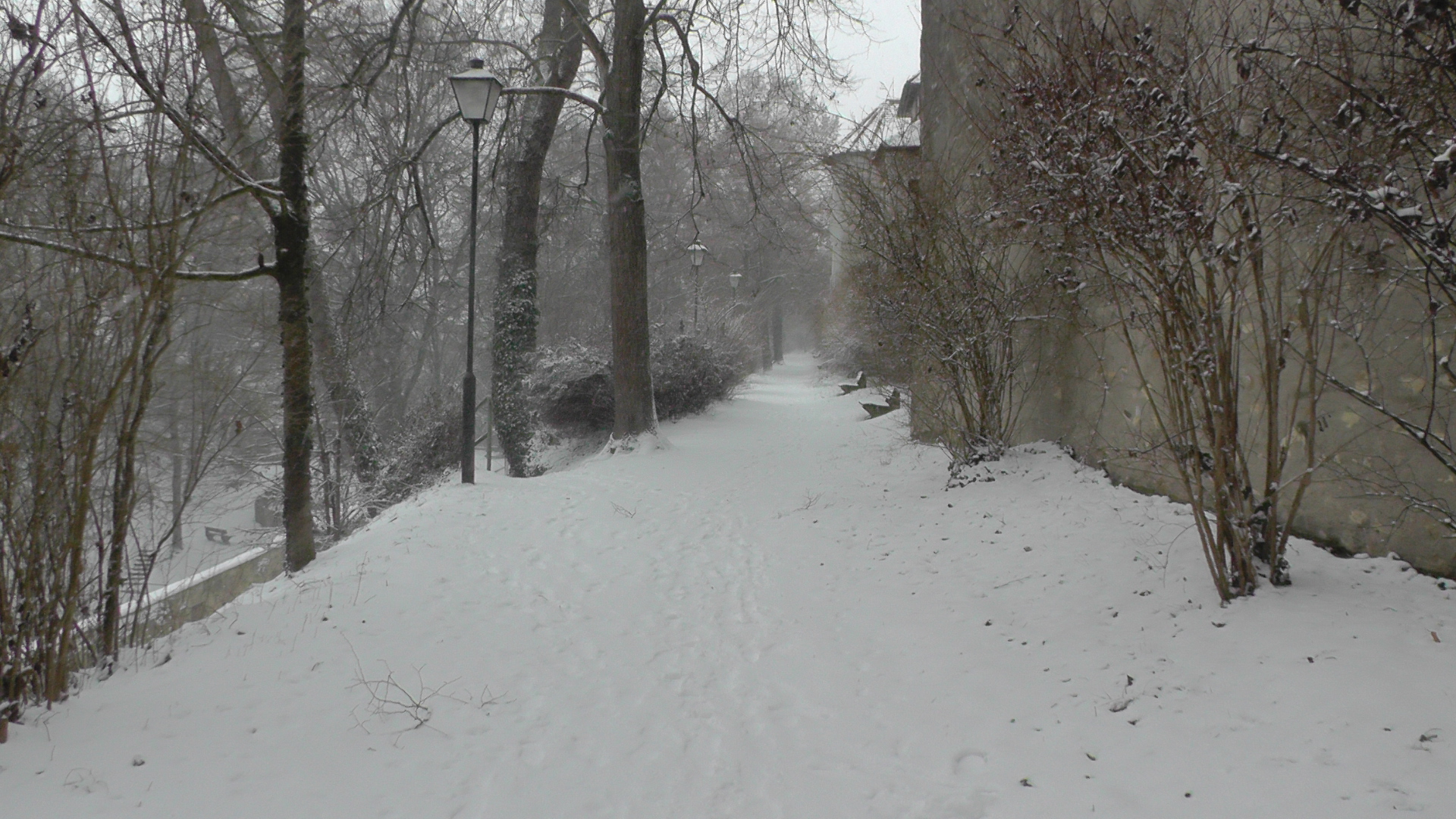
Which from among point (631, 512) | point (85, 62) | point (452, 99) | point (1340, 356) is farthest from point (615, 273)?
point (452, 99)

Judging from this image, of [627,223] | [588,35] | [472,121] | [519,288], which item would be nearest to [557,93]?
[588,35]

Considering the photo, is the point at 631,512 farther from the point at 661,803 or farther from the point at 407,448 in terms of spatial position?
the point at 407,448

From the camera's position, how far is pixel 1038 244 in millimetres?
4414

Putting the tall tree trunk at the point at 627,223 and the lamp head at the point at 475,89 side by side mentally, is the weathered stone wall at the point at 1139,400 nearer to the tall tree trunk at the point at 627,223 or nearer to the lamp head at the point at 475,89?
the tall tree trunk at the point at 627,223

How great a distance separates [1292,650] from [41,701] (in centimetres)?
472

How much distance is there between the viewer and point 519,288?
464 inches

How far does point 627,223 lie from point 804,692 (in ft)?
26.0

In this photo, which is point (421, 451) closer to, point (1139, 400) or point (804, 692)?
point (804, 692)

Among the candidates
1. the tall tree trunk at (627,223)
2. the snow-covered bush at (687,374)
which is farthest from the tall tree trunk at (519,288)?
the snow-covered bush at (687,374)

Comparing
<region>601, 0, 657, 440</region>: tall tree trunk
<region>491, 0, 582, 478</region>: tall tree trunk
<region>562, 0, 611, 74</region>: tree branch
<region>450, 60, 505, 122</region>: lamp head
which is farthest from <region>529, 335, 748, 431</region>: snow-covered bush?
<region>450, 60, 505, 122</region>: lamp head

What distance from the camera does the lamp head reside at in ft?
23.7

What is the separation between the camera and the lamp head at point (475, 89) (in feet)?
23.7

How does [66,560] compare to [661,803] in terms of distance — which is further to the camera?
[66,560]

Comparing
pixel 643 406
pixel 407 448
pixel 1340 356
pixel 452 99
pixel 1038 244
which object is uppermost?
pixel 452 99
